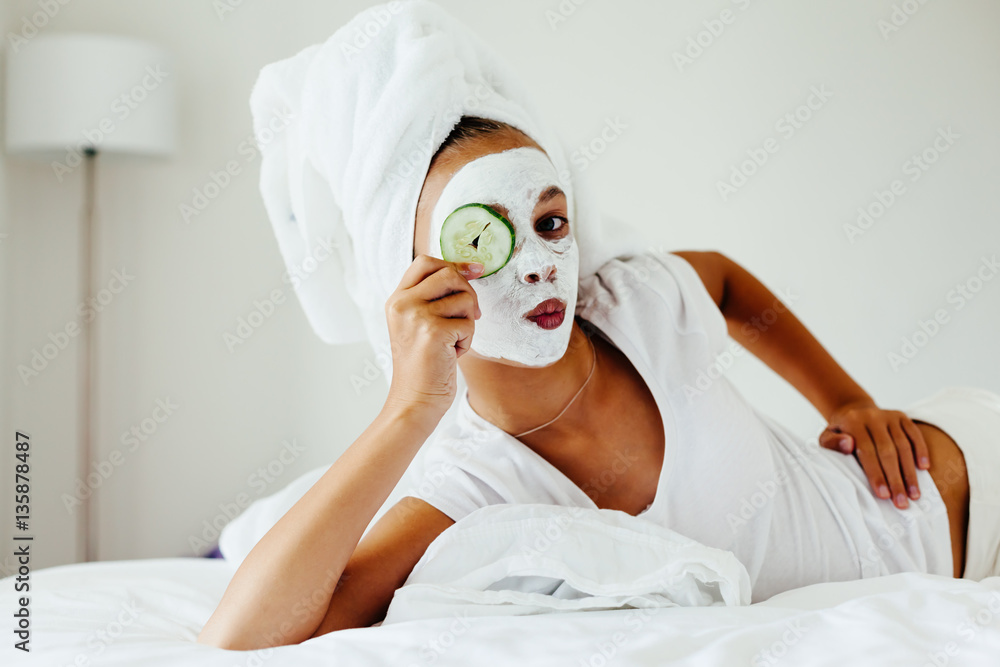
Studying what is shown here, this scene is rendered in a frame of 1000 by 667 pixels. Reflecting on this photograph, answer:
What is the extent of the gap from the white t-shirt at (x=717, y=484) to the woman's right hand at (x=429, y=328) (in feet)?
0.65

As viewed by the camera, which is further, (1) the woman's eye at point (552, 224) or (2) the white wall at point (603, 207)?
(2) the white wall at point (603, 207)

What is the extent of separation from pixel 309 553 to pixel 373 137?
533 millimetres

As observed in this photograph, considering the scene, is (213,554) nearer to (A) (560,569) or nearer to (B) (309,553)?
(B) (309,553)

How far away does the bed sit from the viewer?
24.7 inches

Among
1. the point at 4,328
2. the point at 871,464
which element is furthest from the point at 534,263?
the point at 4,328

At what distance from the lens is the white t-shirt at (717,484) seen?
1047mm

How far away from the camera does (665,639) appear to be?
2.19 feet

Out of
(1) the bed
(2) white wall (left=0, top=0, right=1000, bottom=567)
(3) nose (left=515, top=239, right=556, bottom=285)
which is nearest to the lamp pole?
(2) white wall (left=0, top=0, right=1000, bottom=567)

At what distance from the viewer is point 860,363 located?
2.23 meters

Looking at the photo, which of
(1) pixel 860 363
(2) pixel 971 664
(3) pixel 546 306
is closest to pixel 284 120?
(3) pixel 546 306

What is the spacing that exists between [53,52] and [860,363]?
2.30m

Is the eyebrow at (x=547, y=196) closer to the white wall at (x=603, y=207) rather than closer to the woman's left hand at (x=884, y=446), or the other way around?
the woman's left hand at (x=884, y=446)

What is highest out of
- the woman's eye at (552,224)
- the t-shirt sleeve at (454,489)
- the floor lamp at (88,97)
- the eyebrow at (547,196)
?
the floor lamp at (88,97)

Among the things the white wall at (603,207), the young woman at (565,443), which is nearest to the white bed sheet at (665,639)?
the young woman at (565,443)
